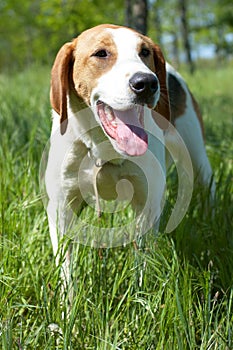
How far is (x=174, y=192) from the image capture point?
377 cm

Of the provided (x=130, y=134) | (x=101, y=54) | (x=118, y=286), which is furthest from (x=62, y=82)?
(x=118, y=286)

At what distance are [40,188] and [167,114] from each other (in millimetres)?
1019

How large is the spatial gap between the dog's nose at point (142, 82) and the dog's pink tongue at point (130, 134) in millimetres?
217

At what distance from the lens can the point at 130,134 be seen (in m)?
2.60

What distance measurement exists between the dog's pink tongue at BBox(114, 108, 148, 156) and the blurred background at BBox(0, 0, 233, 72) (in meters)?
3.77

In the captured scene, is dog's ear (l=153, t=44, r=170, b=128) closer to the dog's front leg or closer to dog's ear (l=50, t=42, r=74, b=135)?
dog's ear (l=50, t=42, r=74, b=135)

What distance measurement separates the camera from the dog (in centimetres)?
259

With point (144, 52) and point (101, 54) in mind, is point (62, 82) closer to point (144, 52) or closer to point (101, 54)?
point (101, 54)

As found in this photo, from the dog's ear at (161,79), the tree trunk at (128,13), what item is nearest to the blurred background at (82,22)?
the tree trunk at (128,13)

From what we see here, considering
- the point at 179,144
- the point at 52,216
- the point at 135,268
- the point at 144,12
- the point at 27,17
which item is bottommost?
the point at 135,268

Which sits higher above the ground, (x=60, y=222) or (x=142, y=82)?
(x=142, y=82)

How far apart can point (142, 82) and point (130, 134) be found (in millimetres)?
331

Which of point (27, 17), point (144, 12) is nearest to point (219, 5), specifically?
point (27, 17)

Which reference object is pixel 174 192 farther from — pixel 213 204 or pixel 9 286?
pixel 9 286
